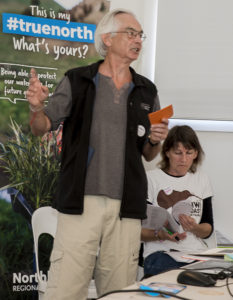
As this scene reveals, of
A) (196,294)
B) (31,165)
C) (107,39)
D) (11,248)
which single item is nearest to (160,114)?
(107,39)

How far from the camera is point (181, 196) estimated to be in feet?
10.4

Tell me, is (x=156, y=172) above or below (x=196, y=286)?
above

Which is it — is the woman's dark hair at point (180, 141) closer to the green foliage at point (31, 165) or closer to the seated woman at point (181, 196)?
the seated woman at point (181, 196)

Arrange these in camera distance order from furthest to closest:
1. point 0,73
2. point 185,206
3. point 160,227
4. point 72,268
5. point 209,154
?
1. point 209,154
2. point 0,73
3. point 185,206
4. point 160,227
5. point 72,268

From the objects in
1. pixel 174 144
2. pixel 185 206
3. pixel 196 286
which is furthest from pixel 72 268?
pixel 174 144

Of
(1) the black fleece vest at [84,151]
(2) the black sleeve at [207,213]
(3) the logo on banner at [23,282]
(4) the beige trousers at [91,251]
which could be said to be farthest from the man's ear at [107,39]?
(3) the logo on banner at [23,282]

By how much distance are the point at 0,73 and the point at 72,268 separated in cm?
177

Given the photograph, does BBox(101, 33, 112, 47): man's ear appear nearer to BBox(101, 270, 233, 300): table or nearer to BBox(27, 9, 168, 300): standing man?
BBox(27, 9, 168, 300): standing man

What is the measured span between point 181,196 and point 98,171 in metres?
1.02

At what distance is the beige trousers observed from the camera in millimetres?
2213

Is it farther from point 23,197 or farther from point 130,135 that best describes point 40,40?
point 130,135

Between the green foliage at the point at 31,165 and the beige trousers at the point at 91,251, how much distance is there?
131 cm

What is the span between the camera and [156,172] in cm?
324

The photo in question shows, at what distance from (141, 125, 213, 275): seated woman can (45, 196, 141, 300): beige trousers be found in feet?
1.57
